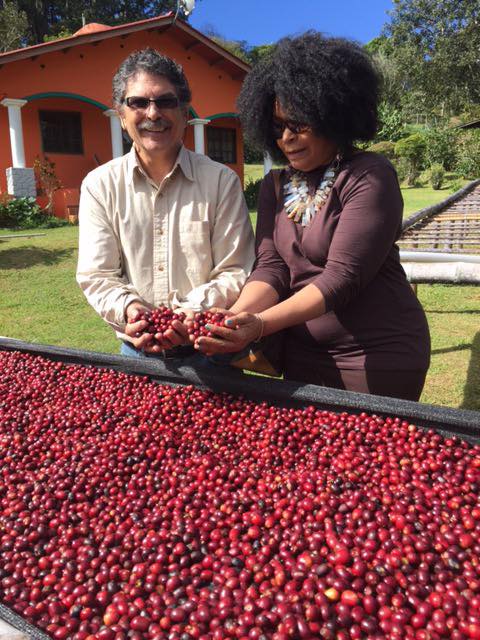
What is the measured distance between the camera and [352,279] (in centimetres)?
204

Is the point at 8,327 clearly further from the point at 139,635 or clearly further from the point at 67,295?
the point at 139,635

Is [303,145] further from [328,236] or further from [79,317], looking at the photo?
[79,317]

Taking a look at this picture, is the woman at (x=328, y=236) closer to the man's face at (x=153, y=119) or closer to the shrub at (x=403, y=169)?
the man's face at (x=153, y=119)

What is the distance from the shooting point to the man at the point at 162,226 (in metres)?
2.40

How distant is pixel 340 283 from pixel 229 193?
83 centimetres

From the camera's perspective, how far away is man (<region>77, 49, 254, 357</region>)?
2404 mm

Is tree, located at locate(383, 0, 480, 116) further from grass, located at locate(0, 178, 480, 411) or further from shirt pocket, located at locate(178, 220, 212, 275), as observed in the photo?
shirt pocket, located at locate(178, 220, 212, 275)

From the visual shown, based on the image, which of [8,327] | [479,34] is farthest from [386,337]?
[479,34]

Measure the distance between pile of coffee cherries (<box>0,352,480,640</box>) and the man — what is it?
56 cm

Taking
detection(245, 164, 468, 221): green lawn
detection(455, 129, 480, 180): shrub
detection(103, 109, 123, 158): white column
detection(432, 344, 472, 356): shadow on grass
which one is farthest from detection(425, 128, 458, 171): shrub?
detection(432, 344, 472, 356): shadow on grass

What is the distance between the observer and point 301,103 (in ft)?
6.68

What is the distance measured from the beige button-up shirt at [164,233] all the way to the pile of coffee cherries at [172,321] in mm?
245

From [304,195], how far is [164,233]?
70 cm

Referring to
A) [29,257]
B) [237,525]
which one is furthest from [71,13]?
[237,525]
